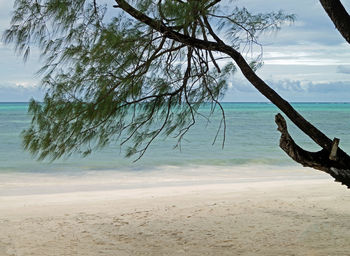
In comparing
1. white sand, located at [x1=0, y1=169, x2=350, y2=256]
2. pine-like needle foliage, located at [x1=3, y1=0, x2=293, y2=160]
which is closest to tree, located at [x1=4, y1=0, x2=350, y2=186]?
pine-like needle foliage, located at [x1=3, y1=0, x2=293, y2=160]

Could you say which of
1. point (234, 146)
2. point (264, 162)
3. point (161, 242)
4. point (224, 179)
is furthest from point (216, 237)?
point (234, 146)

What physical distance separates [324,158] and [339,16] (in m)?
0.75

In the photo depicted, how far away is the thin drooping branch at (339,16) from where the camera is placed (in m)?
2.79

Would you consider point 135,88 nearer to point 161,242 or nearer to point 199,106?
point 199,106

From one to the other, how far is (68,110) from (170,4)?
851 mm

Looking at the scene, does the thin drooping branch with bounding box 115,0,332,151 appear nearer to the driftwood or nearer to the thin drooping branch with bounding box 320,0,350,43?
the driftwood

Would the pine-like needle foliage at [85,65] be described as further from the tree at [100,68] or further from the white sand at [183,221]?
the white sand at [183,221]

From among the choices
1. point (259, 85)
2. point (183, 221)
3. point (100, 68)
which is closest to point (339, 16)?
point (259, 85)

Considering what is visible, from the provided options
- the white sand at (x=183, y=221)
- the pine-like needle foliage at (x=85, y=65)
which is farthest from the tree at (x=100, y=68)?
the white sand at (x=183, y=221)

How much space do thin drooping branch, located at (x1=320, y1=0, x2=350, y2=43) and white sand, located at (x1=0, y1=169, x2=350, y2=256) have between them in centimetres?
134

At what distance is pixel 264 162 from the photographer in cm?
1008

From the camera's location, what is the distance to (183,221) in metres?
4.21

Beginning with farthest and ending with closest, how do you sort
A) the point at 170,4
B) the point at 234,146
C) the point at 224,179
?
the point at 234,146 → the point at 224,179 → the point at 170,4

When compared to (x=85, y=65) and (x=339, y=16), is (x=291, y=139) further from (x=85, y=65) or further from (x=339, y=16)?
(x=85, y=65)
